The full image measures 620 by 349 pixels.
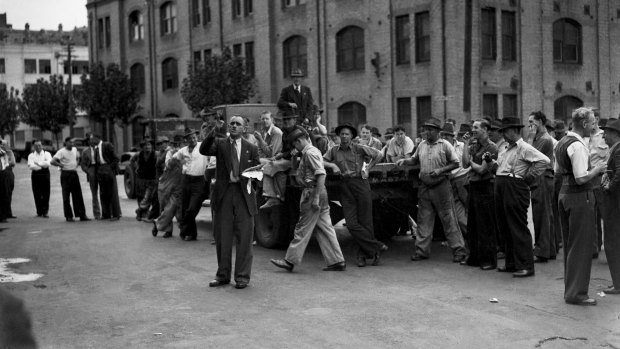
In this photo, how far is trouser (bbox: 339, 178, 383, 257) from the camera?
10.8 m

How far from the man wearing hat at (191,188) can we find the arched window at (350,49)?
18123 mm

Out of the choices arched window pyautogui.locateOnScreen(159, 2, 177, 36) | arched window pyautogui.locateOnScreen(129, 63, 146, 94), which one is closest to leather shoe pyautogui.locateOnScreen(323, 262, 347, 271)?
arched window pyautogui.locateOnScreen(159, 2, 177, 36)

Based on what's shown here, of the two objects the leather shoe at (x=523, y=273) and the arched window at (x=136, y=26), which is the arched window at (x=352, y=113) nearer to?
the arched window at (x=136, y=26)

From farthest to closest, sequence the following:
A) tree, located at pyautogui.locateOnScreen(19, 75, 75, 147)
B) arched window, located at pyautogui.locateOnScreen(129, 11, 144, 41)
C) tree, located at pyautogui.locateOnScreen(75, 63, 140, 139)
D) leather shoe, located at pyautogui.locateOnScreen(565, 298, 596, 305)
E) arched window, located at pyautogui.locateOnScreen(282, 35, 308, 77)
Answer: tree, located at pyautogui.locateOnScreen(19, 75, 75, 147) → arched window, located at pyautogui.locateOnScreen(129, 11, 144, 41) → tree, located at pyautogui.locateOnScreen(75, 63, 140, 139) → arched window, located at pyautogui.locateOnScreen(282, 35, 308, 77) → leather shoe, located at pyautogui.locateOnScreen(565, 298, 596, 305)

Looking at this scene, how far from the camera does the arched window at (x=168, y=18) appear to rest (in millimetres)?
43206

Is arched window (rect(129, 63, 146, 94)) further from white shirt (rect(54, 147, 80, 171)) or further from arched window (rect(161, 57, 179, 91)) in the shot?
white shirt (rect(54, 147, 80, 171))

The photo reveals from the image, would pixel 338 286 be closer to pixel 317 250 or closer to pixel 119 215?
pixel 317 250

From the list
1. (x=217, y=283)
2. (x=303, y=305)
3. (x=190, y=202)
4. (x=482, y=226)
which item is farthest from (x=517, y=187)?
(x=190, y=202)

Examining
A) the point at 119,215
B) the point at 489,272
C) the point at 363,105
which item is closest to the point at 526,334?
the point at 489,272

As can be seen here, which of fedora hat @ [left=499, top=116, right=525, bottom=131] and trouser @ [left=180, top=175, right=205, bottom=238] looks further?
trouser @ [left=180, top=175, right=205, bottom=238]

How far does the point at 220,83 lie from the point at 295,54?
11.9 ft

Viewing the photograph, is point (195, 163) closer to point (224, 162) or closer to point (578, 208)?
point (224, 162)

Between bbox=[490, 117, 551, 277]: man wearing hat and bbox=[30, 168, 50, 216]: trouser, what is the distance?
13080 millimetres

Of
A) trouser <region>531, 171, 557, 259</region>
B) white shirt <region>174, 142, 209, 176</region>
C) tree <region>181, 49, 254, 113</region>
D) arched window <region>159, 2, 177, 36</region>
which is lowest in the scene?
trouser <region>531, 171, 557, 259</region>
